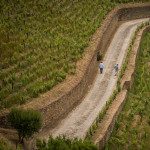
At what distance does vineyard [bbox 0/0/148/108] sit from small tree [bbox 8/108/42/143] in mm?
2483

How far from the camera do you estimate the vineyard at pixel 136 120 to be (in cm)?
2125

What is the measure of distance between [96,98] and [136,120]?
11.5ft

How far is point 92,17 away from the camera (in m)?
36.4

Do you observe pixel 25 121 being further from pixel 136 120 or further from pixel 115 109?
pixel 136 120

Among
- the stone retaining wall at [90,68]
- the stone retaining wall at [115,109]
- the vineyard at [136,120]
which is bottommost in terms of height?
the vineyard at [136,120]

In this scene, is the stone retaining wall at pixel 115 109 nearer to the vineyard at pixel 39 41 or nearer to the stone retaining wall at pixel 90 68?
the stone retaining wall at pixel 90 68

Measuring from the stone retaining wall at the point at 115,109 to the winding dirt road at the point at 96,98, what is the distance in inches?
31.2

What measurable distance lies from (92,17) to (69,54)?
10.8m

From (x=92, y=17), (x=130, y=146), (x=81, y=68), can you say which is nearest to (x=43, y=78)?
(x=81, y=68)

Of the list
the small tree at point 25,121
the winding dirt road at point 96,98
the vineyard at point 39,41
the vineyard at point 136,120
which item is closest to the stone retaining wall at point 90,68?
the winding dirt road at point 96,98

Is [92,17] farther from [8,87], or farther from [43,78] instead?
[8,87]

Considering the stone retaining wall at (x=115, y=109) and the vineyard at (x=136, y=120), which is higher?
the stone retaining wall at (x=115, y=109)

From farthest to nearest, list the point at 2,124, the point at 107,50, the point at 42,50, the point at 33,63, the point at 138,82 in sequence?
the point at 107,50 → the point at 138,82 → the point at 42,50 → the point at 33,63 → the point at 2,124

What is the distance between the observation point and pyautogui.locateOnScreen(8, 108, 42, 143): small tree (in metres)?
16.9
